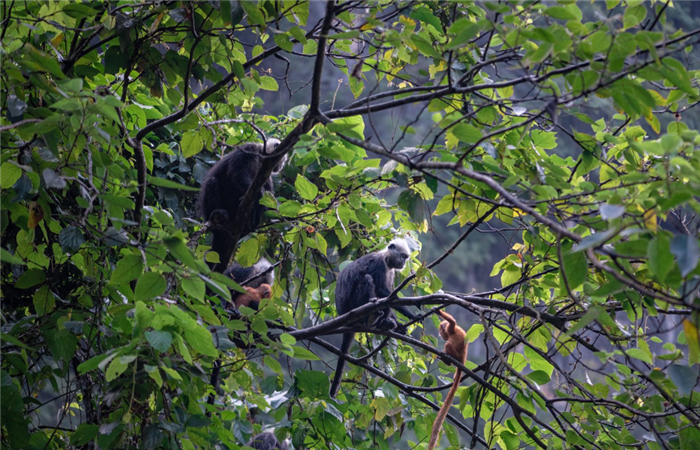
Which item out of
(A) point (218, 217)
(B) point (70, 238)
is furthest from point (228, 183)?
(B) point (70, 238)

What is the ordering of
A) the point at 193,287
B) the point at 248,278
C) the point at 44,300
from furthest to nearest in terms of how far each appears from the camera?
the point at 248,278
the point at 44,300
the point at 193,287

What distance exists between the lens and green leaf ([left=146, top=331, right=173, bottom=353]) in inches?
48.9

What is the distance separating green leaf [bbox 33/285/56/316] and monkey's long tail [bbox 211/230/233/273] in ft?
2.57

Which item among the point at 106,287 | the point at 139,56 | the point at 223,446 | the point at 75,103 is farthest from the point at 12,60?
the point at 223,446

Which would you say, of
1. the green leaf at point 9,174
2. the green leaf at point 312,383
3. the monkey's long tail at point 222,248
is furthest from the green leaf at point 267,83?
the green leaf at point 312,383

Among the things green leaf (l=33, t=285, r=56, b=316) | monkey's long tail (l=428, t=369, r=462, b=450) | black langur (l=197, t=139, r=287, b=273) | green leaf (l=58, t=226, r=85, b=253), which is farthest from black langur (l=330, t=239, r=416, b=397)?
green leaf (l=58, t=226, r=85, b=253)

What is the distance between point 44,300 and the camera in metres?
1.87

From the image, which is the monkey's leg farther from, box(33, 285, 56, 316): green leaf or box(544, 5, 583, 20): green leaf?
box(544, 5, 583, 20): green leaf

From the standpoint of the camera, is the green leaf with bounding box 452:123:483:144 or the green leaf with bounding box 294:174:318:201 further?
the green leaf with bounding box 294:174:318:201

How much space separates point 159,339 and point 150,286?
0.52 feet

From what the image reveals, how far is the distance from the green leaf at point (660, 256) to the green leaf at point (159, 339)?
98cm

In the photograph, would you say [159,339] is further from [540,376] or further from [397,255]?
[397,255]

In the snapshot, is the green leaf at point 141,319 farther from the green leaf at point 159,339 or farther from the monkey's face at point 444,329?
the monkey's face at point 444,329

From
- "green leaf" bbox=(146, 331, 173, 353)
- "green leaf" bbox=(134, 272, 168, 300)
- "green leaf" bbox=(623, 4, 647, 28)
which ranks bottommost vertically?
"green leaf" bbox=(146, 331, 173, 353)
